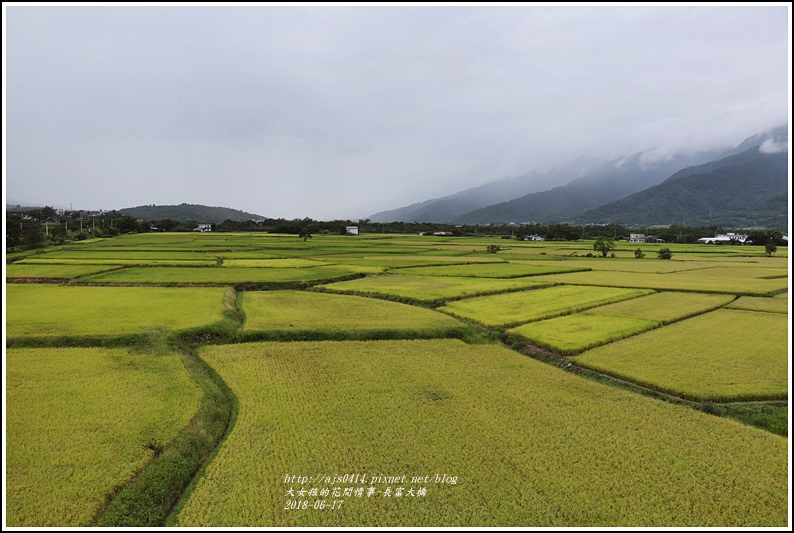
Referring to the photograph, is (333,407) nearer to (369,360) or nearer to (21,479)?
(369,360)

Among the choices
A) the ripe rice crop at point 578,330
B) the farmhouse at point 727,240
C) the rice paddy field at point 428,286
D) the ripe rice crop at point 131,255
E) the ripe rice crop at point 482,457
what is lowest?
the ripe rice crop at point 482,457

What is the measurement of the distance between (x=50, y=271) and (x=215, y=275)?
13838 millimetres

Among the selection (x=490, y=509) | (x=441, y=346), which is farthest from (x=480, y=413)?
(x=441, y=346)

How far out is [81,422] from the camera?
10070 millimetres

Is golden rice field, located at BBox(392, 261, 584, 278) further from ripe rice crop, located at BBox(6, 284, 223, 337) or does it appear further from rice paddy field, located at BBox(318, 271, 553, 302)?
ripe rice crop, located at BBox(6, 284, 223, 337)

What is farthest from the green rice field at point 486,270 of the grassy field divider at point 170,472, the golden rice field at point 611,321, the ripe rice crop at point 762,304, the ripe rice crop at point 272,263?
the grassy field divider at point 170,472

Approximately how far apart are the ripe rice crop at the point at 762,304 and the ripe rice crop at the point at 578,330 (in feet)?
26.7

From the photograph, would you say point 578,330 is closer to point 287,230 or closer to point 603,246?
point 603,246

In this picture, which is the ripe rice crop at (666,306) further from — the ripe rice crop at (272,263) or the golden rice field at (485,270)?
the ripe rice crop at (272,263)

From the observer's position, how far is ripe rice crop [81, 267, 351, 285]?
105 feet

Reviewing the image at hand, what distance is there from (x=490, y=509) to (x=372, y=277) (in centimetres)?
3000

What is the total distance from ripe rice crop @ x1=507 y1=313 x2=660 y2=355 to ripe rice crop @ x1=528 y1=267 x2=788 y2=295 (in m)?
13.0

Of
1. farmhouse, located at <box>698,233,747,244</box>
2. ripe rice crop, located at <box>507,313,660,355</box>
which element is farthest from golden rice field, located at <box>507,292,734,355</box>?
farmhouse, located at <box>698,233,747,244</box>

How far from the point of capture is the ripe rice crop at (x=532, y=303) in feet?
70.8
